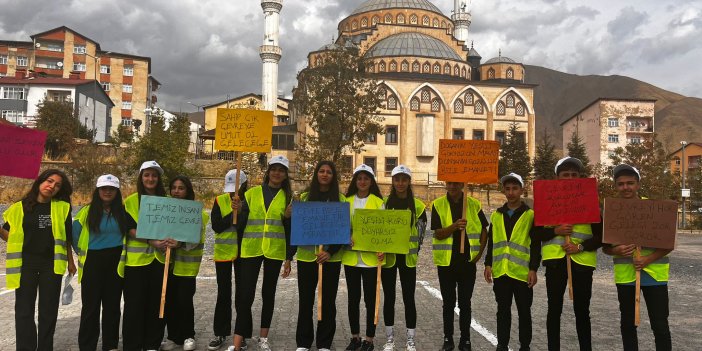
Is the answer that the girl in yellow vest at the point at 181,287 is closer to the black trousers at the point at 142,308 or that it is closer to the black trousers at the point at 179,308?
the black trousers at the point at 179,308

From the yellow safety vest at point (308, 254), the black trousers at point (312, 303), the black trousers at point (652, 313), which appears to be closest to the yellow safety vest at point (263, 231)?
the yellow safety vest at point (308, 254)

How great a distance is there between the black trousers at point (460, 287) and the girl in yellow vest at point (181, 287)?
270 centimetres

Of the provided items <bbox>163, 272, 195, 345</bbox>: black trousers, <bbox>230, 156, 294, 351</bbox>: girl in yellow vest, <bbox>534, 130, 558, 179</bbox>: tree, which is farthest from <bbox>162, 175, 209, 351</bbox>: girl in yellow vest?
<bbox>534, 130, 558, 179</bbox>: tree

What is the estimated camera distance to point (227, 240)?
6.00m

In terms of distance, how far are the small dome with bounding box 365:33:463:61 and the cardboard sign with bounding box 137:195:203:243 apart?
55.0m

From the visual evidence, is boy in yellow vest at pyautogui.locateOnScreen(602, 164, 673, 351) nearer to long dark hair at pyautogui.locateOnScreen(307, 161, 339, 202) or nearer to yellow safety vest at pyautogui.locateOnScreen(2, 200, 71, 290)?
long dark hair at pyautogui.locateOnScreen(307, 161, 339, 202)

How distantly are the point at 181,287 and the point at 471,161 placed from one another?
3495 millimetres

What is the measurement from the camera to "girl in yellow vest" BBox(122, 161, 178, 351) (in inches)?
215

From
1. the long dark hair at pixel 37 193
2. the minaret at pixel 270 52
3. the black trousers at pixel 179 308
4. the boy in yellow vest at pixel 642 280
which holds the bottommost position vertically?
the black trousers at pixel 179 308

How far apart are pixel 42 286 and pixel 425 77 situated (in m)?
55.4

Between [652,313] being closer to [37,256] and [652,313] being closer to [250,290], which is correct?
[250,290]

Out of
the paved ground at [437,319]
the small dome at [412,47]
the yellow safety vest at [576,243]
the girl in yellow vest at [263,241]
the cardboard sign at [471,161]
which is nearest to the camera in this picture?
the yellow safety vest at [576,243]

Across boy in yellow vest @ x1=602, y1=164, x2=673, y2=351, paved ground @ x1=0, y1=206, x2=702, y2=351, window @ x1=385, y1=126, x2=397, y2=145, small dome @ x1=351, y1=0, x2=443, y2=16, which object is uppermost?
small dome @ x1=351, y1=0, x2=443, y2=16

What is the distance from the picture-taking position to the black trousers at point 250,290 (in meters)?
5.72
